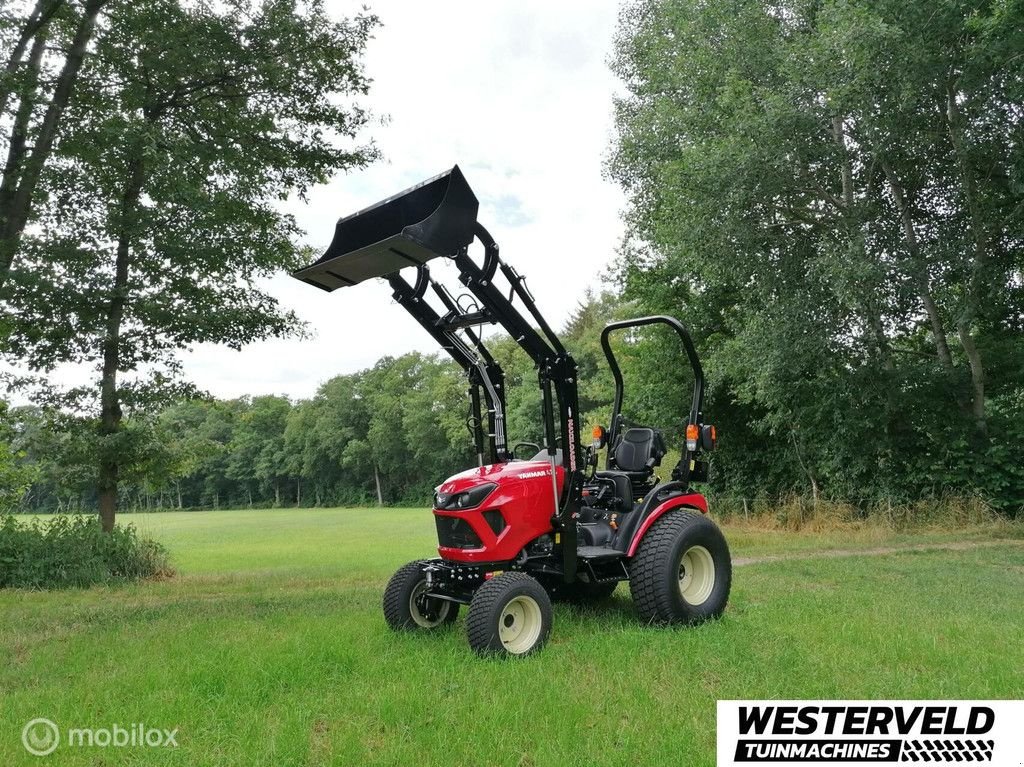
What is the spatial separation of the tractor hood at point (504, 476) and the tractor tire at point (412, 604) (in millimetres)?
701

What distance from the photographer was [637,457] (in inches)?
260

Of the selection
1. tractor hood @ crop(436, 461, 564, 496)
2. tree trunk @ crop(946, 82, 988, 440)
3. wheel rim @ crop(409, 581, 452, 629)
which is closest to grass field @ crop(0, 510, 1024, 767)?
wheel rim @ crop(409, 581, 452, 629)

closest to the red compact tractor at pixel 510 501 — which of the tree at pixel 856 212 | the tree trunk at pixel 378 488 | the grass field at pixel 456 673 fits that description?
the grass field at pixel 456 673

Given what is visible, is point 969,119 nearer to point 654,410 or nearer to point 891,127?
point 891,127

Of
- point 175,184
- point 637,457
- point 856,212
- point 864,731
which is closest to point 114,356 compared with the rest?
point 175,184

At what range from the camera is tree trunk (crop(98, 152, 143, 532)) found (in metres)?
10.1

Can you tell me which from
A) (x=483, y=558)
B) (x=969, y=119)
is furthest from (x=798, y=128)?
(x=483, y=558)

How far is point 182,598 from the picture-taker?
848 centimetres

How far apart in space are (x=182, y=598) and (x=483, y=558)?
4.95m

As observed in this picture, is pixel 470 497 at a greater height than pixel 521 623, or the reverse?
pixel 470 497

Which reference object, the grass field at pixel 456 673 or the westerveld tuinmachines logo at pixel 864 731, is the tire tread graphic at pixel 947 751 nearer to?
the westerveld tuinmachines logo at pixel 864 731

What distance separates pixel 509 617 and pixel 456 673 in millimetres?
712

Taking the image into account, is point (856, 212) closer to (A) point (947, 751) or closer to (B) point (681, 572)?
(B) point (681, 572)

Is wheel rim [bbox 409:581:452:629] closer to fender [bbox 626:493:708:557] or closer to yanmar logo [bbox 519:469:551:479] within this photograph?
yanmar logo [bbox 519:469:551:479]
